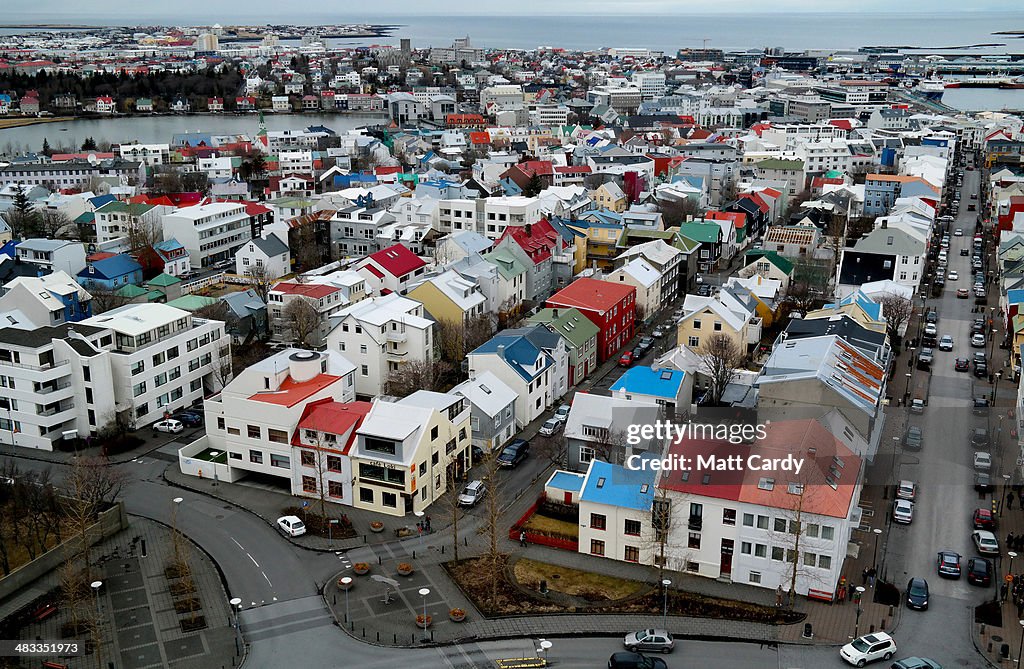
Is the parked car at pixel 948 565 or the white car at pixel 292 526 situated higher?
the parked car at pixel 948 565

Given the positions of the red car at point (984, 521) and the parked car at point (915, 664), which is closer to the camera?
the parked car at point (915, 664)

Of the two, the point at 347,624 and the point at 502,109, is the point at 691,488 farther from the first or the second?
the point at 502,109

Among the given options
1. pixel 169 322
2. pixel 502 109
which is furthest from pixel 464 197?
pixel 502 109

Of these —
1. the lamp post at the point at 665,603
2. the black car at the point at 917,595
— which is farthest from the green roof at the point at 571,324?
the black car at the point at 917,595

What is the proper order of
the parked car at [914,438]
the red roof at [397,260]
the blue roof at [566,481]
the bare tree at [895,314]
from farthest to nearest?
the red roof at [397,260]
the bare tree at [895,314]
the parked car at [914,438]
the blue roof at [566,481]

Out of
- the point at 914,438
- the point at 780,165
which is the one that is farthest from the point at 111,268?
the point at 780,165

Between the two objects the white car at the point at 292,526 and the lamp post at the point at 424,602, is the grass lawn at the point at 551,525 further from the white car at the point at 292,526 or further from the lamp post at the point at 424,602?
the white car at the point at 292,526

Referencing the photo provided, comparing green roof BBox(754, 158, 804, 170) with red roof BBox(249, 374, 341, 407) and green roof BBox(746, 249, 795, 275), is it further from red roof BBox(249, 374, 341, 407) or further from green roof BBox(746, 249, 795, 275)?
red roof BBox(249, 374, 341, 407)
